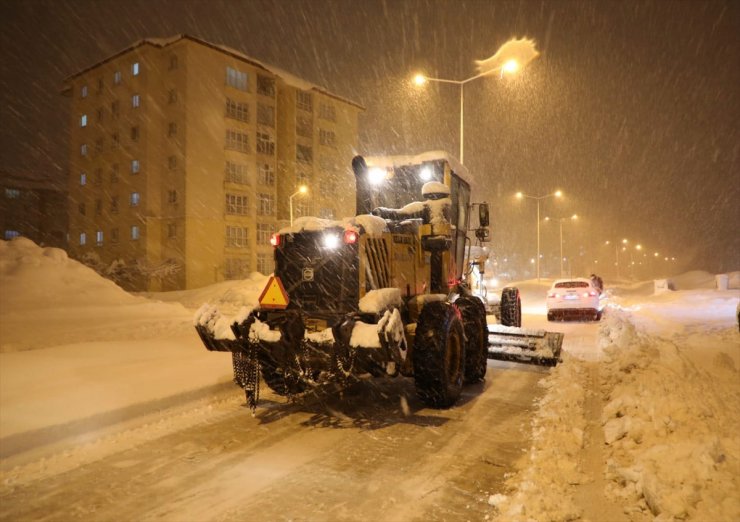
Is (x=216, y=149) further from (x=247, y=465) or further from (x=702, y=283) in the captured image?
(x=702, y=283)

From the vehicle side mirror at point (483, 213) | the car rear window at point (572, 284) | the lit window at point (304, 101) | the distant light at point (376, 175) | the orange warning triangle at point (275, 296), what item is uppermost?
the lit window at point (304, 101)

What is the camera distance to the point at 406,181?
8.51 m

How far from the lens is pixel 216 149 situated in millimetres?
42500

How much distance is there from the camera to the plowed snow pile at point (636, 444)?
3686mm

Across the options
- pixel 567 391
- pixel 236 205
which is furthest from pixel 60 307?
pixel 236 205

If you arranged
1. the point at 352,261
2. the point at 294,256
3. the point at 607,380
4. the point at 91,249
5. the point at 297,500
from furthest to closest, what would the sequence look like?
the point at 91,249
the point at 607,380
the point at 294,256
the point at 352,261
the point at 297,500

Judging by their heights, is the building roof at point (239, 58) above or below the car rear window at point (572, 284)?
above

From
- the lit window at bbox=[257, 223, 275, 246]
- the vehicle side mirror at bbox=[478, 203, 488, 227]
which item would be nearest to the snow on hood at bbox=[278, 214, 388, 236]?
the vehicle side mirror at bbox=[478, 203, 488, 227]

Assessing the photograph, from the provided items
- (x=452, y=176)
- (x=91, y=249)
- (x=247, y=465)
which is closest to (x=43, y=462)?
(x=247, y=465)

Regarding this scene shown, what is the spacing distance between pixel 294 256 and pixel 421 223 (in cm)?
195

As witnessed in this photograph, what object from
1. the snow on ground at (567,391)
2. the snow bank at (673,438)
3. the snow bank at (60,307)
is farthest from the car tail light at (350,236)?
the snow bank at (60,307)

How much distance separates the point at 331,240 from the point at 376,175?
252 cm

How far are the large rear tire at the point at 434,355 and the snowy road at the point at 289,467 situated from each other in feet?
0.77

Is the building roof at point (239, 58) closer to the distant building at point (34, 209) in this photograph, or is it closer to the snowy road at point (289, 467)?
the distant building at point (34, 209)
